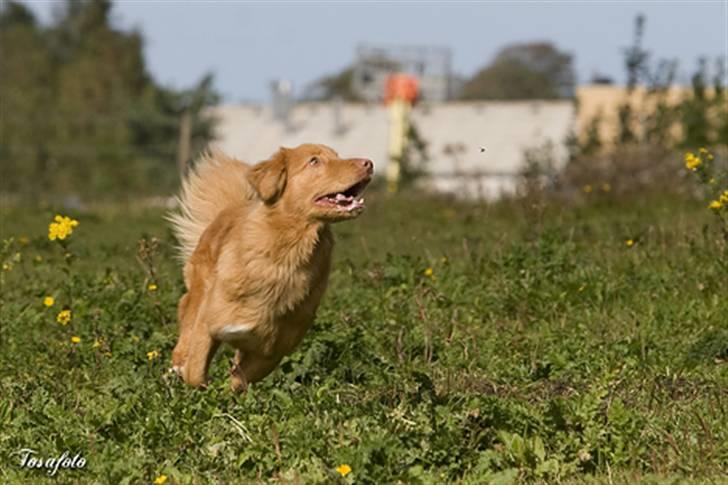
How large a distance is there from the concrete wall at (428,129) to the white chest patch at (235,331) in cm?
3950

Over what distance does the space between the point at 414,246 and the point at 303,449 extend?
721cm

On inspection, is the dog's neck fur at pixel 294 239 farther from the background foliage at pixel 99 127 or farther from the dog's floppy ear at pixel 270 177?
the background foliage at pixel 99 127

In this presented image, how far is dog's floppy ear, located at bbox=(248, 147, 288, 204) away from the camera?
759 centimetres

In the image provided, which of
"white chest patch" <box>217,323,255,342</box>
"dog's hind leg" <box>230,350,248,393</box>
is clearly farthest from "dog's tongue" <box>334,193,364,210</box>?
"dog's hind leg" <box>230,350,248,393</box>

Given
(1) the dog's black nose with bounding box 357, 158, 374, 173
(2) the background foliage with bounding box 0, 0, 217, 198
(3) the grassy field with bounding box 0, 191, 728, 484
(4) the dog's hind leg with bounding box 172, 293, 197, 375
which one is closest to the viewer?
(3) the grassy field with bounding box 0, 191, 728, 484

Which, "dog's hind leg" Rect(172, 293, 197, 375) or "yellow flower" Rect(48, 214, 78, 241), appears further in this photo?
"yellow flower" Rect(48, 214, 78, 241)

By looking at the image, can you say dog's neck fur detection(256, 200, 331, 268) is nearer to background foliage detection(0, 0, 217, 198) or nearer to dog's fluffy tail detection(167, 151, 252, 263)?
dog's fluffy tail detection(167, 151, 252, 263)

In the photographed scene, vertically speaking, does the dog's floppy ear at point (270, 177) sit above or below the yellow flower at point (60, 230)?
above

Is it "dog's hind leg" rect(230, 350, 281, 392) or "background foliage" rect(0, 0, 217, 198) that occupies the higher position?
"dog's hind leg" rect(230, 350, 281, 392)

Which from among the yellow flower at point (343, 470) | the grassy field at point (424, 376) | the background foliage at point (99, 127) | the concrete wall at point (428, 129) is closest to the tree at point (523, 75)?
the concrete wall at point (428, 129)

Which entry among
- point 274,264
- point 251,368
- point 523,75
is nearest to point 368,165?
point 274,264

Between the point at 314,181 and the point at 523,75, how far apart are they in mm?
76803

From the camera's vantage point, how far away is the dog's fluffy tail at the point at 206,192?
8977 mm

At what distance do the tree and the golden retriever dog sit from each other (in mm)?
69023
